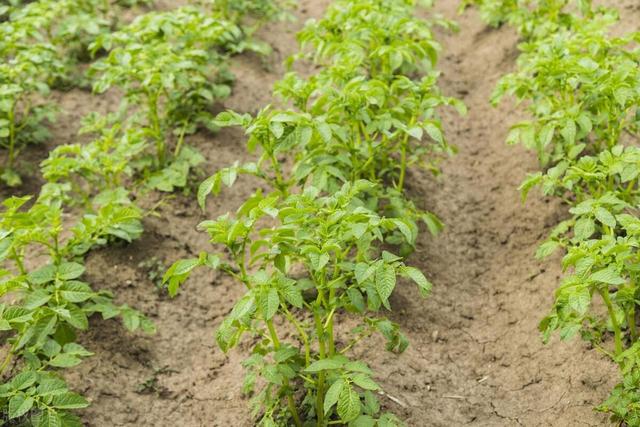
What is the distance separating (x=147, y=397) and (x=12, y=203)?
1040 mm

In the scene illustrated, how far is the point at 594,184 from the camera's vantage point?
385cm

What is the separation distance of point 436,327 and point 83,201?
209 centimetres

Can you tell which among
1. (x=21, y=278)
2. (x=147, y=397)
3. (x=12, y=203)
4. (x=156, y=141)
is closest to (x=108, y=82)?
(x=156, y=141)

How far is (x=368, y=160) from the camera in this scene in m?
3.64

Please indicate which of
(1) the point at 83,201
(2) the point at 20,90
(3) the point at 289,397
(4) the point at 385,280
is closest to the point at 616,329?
(4) the point at 385,280

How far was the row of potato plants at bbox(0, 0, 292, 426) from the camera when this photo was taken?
3.00 meters

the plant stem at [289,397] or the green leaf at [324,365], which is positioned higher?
the green leaf at [324,365]

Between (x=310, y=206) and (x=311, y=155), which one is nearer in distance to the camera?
(x=310, y=206)

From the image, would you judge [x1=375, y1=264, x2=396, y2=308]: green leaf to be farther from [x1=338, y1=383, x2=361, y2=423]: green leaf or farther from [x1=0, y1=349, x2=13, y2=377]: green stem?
[x1=0, y1=349, x2=13, y2=377]: green stem

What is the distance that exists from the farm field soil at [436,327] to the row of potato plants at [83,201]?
165 millimetres

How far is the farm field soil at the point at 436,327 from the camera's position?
3.29m

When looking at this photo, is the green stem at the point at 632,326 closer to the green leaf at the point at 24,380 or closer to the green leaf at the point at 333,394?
the green leaf at the point at 333,394

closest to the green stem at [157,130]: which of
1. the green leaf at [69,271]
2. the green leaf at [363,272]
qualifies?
the green leaf at [69,271]

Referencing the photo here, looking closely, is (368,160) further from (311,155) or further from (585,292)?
(585,292)
